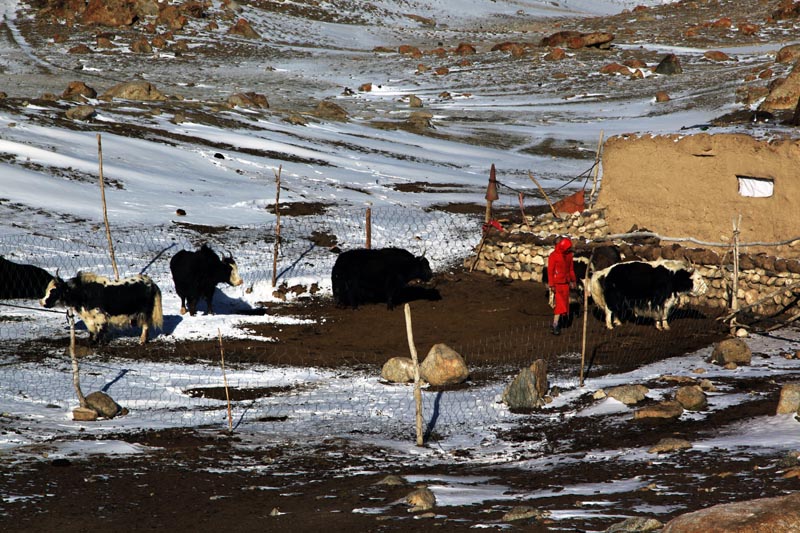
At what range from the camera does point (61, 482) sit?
9.09m

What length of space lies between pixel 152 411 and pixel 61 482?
3.19 meters

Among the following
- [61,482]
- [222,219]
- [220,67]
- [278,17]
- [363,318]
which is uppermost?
[278,17]

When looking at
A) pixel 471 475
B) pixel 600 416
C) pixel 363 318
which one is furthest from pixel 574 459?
pixel 363 318

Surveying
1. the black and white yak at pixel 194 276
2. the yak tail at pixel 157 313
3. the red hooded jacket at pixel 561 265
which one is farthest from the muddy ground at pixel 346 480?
the black and white yak at pixel 194 276

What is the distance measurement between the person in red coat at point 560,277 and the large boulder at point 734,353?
122 inches

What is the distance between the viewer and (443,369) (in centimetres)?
1353

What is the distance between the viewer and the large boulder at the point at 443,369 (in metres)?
13.5

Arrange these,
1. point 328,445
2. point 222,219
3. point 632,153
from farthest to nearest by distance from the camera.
Result: point 222,219 < point 632,153 < point 328,445

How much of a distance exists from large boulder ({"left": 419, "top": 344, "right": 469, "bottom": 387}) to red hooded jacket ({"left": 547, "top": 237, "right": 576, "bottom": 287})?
131 inches

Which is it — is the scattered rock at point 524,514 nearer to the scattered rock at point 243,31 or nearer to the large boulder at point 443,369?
the large boulder at point 443,369

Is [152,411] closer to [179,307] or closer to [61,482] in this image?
[61,482]

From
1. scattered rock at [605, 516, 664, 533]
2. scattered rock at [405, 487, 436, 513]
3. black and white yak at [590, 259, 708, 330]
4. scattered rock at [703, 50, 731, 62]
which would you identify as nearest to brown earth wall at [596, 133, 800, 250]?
black and white yak at [590, 259, 708, 330]

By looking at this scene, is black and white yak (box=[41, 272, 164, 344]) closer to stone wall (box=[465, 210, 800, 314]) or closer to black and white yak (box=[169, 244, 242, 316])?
black and white yak (box=[169, 244, 242, 316])

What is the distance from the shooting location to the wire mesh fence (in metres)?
12.2
